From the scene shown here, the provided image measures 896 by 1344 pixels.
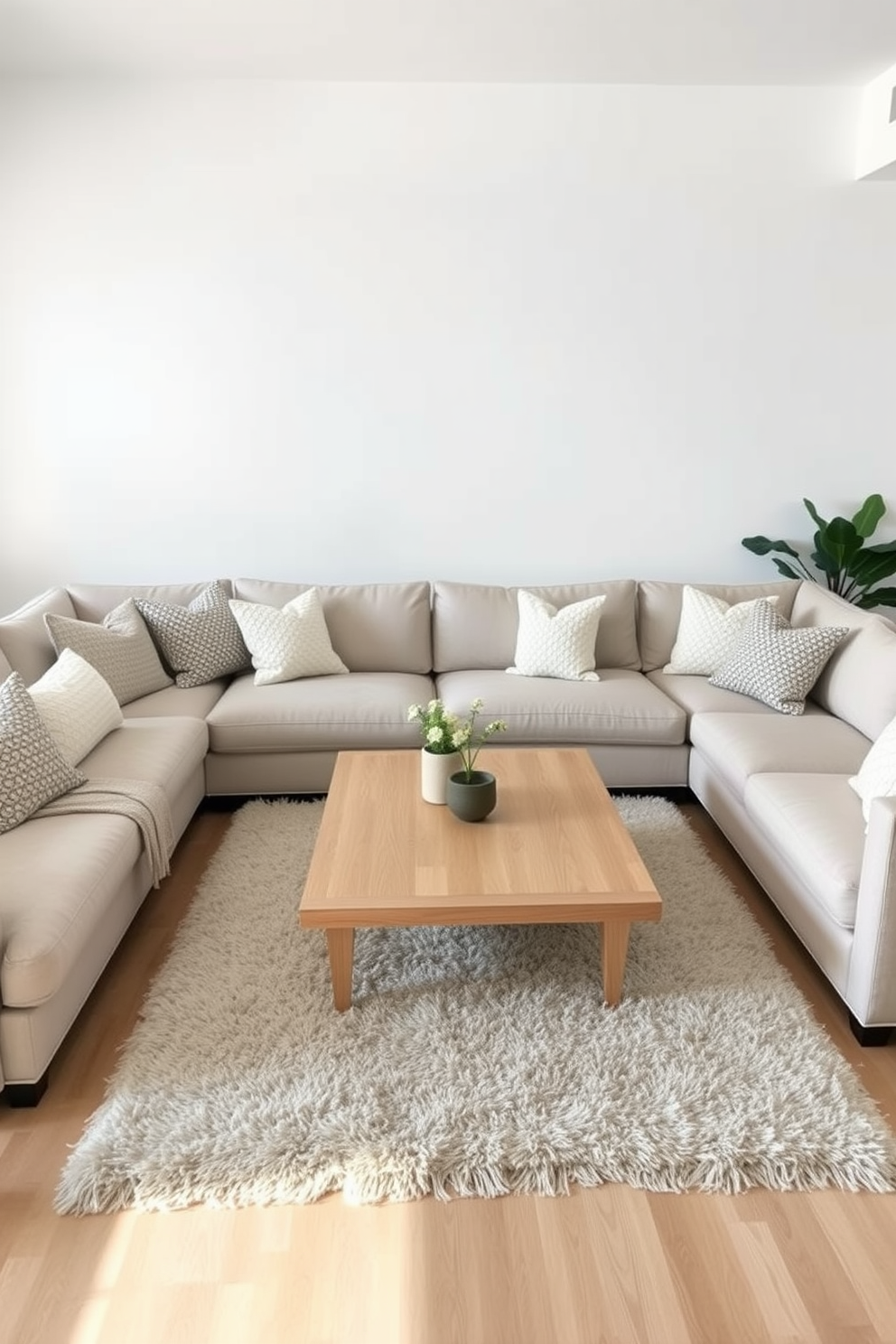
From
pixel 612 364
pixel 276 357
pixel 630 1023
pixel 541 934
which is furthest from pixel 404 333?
pixel 630 1023

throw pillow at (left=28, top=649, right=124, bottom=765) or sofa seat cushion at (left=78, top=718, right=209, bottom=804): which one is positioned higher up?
throw pillow at (left=28, top=649, right=124, bottom=765)

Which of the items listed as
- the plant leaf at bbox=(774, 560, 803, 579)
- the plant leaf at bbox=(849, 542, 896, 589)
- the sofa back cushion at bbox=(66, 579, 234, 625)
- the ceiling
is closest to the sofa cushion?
the sofa back cushion at bbox=(66, 579, 234, 625)

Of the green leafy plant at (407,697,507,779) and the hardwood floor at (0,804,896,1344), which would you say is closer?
the hardwood floor at (0,804,896,1344)

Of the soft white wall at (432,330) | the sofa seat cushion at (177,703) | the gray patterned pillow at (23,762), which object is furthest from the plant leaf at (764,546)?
the gray patterned pillow at (23,762)

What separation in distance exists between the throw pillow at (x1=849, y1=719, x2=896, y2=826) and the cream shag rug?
0.51 meters

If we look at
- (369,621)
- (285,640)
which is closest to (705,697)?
(369,621)

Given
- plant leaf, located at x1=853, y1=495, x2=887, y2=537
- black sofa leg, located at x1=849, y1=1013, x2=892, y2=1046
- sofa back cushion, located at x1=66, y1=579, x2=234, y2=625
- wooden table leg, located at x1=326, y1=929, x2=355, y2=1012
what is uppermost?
plant leaf, located at x1=853, y1=495, x2=887, y2=537

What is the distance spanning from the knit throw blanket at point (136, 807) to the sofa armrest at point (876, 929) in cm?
187

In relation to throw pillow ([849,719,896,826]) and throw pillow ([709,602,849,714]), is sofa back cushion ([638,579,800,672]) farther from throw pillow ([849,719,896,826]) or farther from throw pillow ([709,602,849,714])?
throw pillow ([849,719,896,826])

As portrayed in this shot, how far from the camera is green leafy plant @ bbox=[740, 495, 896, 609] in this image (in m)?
4.14

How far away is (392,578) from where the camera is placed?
443 cm

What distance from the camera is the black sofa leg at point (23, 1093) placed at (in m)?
2.03

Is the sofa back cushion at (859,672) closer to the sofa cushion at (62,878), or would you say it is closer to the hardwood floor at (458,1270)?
the hardwood floor at (458,1270)

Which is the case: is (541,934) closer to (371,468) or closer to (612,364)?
(371,468)
